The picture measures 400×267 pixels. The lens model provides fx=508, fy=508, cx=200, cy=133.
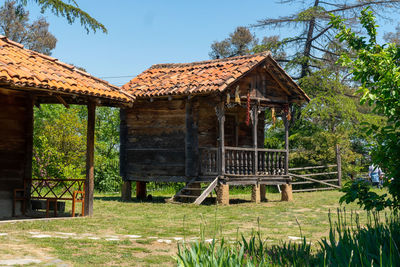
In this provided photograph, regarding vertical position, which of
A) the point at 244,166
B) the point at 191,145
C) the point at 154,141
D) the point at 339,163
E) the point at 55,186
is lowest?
the point at 55,186

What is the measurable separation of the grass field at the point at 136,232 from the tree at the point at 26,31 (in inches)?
988

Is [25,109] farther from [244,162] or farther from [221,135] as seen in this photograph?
[244,162]

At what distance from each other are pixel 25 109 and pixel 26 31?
2608 centimetres

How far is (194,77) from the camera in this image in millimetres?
17406

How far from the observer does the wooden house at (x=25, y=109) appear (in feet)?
38.8

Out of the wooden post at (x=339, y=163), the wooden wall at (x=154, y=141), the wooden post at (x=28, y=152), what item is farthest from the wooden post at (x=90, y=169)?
the wooden post at (x=339, y=163)

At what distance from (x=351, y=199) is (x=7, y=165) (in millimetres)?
9140

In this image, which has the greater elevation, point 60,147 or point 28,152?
point 60,147

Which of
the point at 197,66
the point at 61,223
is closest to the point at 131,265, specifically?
the point at 61,223

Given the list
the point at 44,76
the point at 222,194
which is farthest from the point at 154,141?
the point at 44,76

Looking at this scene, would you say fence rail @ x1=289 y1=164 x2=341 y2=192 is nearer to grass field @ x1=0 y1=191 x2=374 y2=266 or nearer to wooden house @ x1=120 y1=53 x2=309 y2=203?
wooden house @ x1=120 y1=53 x2=309 y2=203

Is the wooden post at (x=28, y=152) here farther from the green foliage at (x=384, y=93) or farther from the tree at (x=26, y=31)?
the tree at (x=26, y=31)

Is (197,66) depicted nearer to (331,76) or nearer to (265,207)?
(265,207)

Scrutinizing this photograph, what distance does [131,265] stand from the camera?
257 inches
